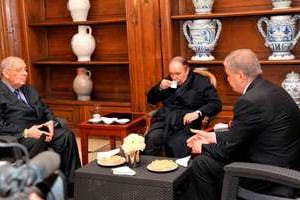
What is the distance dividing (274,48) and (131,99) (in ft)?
4.94

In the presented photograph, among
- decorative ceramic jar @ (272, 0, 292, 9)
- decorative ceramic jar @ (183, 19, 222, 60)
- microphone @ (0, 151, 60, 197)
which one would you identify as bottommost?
microphone @ (0, 151, 60, 197)

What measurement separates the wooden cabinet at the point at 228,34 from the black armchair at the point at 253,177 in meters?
2.09

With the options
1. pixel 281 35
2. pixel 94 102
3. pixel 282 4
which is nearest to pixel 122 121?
pixel 94 102

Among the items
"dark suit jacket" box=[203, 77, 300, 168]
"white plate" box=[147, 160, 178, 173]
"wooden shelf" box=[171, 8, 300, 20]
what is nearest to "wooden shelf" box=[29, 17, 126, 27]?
"wooden shelf" box=[171, 8, 300, 20]

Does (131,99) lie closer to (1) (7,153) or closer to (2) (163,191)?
(1) (7,153)

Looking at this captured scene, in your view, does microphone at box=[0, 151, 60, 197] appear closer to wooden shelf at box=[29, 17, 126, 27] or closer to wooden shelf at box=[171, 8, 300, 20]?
wooden shelf at box=[171, 8, 300, 20]

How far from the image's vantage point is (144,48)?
4266mm

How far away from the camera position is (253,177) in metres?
1.95

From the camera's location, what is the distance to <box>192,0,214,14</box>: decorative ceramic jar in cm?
405

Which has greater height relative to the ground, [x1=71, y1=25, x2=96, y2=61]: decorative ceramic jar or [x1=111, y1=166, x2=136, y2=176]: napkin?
[x1=71, y1=25, x2=96, y2=61]: decorative ceramic jar

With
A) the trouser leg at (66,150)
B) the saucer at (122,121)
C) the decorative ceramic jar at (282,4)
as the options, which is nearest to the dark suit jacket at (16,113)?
the trouser leg at (66,150)

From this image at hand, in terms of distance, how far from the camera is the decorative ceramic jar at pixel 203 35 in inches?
161

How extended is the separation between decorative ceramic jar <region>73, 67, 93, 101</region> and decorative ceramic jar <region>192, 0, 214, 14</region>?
148 centimetres

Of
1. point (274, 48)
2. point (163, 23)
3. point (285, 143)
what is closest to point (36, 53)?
point (163, 23)
